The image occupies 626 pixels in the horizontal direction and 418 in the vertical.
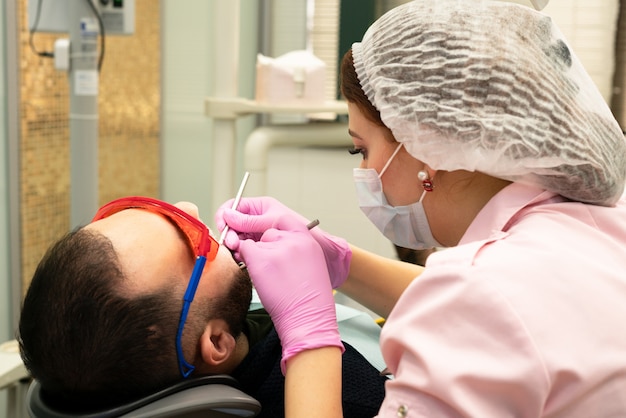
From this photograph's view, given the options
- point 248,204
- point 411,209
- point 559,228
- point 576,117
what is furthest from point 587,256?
point 248,204

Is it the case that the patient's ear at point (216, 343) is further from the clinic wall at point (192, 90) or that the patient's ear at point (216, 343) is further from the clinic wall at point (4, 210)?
the clinic wall at point (192, 90)

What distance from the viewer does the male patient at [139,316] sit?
115 cm

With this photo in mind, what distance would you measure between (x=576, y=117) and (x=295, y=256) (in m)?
0.50

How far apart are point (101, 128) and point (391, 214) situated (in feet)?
8.17

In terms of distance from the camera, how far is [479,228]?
1.12 m

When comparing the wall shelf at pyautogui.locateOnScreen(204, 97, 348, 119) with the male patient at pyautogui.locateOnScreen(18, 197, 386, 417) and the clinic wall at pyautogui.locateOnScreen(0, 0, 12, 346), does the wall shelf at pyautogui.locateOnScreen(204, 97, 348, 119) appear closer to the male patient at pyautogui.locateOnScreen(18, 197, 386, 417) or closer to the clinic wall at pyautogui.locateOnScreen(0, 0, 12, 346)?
the clinic wall at pyautogui.locateOnScreen(0, 0, 12, 346)

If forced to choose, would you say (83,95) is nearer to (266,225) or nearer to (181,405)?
(266,225)

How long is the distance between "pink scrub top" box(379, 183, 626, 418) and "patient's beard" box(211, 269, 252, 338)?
1.28 ft

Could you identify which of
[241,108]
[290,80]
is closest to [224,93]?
[241,108]

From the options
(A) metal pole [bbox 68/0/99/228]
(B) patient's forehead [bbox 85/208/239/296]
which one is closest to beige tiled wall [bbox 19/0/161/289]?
(A) metal pole [bbox 68/0/99/228]

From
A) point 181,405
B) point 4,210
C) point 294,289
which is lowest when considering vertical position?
point 4,210

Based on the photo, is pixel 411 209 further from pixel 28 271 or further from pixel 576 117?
pixel 28 271

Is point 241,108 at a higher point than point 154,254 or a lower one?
higher

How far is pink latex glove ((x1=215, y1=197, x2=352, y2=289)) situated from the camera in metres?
1.43
